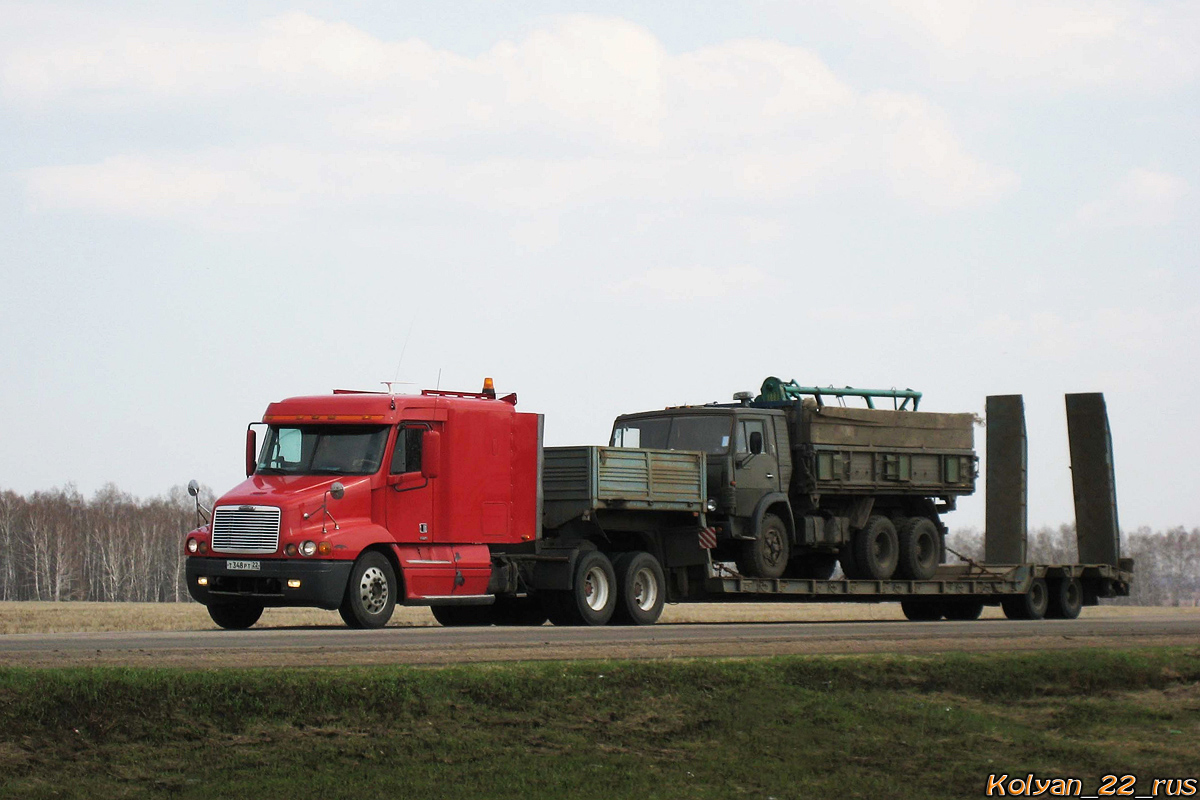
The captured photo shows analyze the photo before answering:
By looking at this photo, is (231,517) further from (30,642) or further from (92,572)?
(92,572)

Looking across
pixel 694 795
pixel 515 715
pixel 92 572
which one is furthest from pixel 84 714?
pixel 92 572

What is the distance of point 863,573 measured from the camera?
1110 inches

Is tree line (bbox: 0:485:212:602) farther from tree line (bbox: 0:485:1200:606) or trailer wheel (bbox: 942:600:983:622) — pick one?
trailer wheel (bbox: 942:600:983:622)

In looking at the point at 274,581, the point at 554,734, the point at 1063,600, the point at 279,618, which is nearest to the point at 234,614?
the point at 274,581

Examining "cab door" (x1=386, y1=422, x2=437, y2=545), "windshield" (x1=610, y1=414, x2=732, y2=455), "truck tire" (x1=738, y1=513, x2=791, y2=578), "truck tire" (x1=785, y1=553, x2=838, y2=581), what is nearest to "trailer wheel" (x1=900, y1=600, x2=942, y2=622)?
"truck tire" (x1=785, y1=553, x2=838, y2=581)

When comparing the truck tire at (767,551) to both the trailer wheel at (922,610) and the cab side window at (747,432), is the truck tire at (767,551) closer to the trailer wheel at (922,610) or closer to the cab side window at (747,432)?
the cab side window at (747,432)

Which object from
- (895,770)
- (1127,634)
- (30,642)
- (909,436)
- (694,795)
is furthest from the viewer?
(909,436)

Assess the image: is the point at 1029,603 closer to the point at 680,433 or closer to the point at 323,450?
the point at 680,433

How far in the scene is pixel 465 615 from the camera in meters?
25.6

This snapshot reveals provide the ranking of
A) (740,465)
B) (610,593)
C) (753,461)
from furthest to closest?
(753,461), (740,465), (610,593)

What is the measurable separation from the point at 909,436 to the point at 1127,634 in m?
9.60

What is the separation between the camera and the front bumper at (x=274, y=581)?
19516 mm

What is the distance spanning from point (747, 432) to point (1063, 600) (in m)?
8.93

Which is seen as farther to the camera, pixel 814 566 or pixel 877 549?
pixel 814 566
